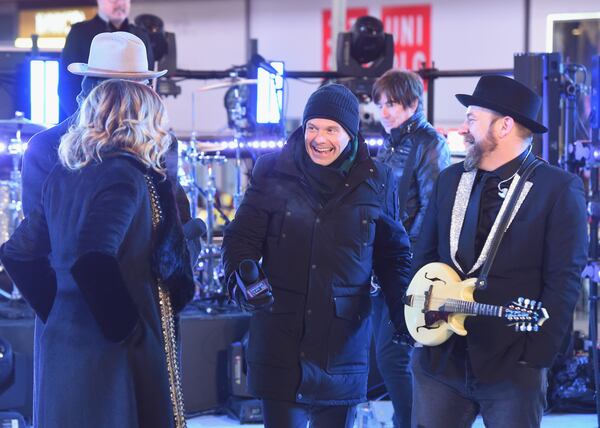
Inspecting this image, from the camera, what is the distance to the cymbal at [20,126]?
6.64m

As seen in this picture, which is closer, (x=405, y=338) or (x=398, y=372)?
(x=405, y=338)

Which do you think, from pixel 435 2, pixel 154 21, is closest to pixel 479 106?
pixel 154 21

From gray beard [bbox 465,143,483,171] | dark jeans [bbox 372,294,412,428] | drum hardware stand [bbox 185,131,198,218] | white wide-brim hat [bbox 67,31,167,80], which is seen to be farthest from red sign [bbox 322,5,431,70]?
gray beard [bbox 465,143,483,171]

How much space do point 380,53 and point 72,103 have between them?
12.6 feet

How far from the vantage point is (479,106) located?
12.5 feet

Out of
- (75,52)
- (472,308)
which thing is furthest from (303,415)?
(75,52)

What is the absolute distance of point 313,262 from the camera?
3.90 metres

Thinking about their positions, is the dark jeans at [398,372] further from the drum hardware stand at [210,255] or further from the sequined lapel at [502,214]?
the drum hardware stand at [210,255]

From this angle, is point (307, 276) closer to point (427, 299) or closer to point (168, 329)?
point (427, 299)

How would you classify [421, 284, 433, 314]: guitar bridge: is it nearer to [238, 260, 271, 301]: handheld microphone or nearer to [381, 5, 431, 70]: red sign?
[238, 260, 271, 301]: handheld microphone

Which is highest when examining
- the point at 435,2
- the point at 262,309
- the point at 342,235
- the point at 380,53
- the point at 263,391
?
the point at 435,2

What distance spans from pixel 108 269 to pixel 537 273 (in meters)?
1.43

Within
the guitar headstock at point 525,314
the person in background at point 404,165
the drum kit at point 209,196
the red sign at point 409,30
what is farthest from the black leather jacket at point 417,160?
the red sign at point 409,30

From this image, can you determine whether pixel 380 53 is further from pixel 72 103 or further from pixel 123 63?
pixel 123 63
